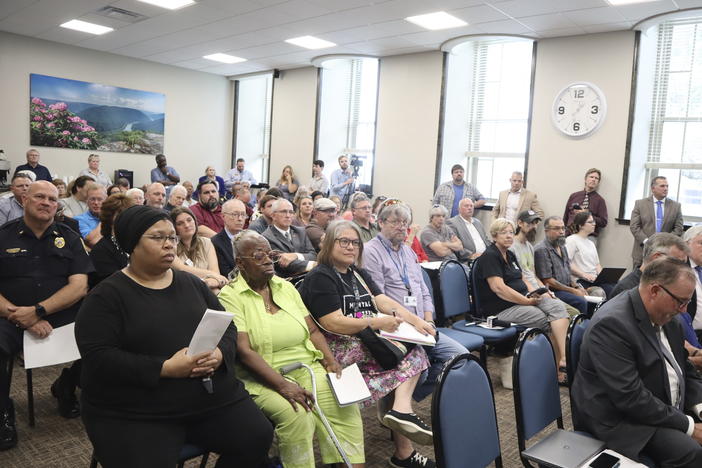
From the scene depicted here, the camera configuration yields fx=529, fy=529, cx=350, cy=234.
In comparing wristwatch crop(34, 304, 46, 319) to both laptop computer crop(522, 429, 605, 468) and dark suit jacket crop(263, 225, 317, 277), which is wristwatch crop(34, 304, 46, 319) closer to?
dark suit jacket crop(263, 225, 317, 277)

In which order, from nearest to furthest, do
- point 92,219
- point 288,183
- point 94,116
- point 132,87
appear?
point 92,219 < point 94,116 < point 288,183 < point 132,87

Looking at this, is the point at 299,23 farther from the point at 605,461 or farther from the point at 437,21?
the point at 605,461

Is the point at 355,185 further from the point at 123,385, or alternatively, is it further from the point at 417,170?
the point at 123,385

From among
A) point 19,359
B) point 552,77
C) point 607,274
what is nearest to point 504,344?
point 607,274

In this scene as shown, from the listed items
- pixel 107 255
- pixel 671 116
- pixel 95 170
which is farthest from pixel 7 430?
pixel 95 170

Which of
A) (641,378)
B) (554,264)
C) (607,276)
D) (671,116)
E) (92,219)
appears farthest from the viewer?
(671,116)

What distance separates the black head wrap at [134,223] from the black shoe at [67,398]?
1546 mm

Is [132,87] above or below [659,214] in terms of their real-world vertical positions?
above

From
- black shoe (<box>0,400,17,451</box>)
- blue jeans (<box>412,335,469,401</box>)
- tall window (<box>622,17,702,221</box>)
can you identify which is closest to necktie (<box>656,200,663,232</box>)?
tall window (<box>622,17,702,221</box>)

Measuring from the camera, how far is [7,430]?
2672 millimetres

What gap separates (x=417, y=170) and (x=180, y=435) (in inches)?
300

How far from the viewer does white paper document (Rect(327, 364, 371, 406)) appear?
2.23 meters

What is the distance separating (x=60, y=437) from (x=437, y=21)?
6.52m

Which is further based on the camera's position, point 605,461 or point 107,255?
point 107,255
